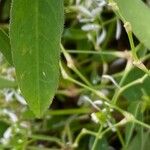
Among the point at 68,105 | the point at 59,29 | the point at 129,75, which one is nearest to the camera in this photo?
the point at 59,29

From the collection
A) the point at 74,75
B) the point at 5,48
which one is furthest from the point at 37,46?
the point at 74,75

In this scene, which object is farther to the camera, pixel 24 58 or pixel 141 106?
pixel 141 106

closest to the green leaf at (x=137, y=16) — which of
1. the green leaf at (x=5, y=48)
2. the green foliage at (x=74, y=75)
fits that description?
the green foliage at (x=74, y=75)

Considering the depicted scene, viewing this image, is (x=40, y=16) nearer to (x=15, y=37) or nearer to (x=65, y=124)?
(x=15, y=37)

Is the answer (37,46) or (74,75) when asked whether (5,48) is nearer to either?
(37,46)

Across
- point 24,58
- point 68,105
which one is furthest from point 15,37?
point 68,105

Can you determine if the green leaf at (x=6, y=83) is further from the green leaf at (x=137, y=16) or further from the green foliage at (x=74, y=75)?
the green leaf at (x=137, y=16)

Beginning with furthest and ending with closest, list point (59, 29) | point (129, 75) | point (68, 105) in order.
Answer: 1. point (68, 105)
2. point (129, 75)
3. point (59, 29)

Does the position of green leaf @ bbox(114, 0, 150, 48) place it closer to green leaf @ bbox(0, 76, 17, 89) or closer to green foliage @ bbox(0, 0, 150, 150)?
green foliage @ bbox(0, 0, 150, 150)
